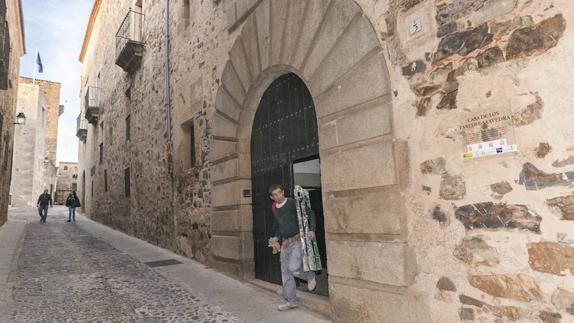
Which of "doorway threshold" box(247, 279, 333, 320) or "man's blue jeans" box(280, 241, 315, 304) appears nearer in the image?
"doorway threshold" box(247, 279, 333, 320)

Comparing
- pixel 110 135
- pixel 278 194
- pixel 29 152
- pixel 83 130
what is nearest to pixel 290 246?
pixel 278 194

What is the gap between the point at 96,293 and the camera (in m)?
4.54

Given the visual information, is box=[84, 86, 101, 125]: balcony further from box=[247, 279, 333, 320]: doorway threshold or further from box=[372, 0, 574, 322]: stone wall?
box=[372, 0, 574, 322]: stone wall

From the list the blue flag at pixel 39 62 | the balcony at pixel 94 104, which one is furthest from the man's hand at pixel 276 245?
the blue flag at pixel 39 62

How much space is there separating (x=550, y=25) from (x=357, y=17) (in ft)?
5.36

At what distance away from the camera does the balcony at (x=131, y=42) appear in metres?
10.2

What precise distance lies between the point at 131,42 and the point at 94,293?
762 cm

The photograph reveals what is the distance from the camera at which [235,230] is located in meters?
5.57

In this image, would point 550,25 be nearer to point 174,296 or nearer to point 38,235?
point 174,296

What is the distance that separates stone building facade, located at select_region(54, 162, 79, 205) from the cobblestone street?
33593 millimetres

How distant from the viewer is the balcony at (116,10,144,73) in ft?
33.6

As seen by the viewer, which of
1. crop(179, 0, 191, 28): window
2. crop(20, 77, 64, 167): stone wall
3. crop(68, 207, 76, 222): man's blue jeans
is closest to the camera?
crop(179, 0, 191, 28): window

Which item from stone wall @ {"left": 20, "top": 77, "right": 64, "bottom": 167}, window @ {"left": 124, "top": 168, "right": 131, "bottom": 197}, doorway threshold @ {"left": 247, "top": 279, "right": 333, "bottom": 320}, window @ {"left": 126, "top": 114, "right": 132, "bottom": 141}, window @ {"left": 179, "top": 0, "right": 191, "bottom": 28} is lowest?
doorway threshold @ {"left": 247, "top": 279, "right": 333, "bottom": 320}

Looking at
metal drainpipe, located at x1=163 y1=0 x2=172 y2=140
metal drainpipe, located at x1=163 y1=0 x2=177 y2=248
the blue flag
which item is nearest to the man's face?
metal drainpipe, located at x1=163 y1=0 x2=177 y2=248
